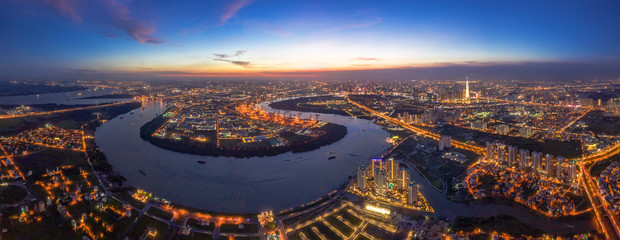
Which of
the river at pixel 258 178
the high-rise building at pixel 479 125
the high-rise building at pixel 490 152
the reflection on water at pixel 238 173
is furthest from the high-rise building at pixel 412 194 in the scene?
the high-rise building at pixel 479 125

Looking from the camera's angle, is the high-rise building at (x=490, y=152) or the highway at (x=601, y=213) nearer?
the highway at (x=601, y=213)

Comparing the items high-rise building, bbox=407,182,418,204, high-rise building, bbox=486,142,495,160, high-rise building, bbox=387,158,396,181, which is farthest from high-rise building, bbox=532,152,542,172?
high-rise building, bbox=407,182,418,204

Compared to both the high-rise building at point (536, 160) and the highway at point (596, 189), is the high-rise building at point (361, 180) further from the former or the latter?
the high-rise building at point (536, 160)

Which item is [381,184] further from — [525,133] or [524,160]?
[525,133]

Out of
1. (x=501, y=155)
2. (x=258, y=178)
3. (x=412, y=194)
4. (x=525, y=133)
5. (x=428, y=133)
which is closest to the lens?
(x=412, y=194)

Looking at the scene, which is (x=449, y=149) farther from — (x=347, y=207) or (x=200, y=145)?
(x=200, y=145)

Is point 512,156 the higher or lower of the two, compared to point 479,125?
higher

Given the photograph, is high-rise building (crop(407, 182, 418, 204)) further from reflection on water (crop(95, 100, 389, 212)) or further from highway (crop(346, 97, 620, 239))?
highway (crop(346, 97, 620, 239))

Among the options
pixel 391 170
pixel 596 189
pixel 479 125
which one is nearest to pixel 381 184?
pixel 391 170
